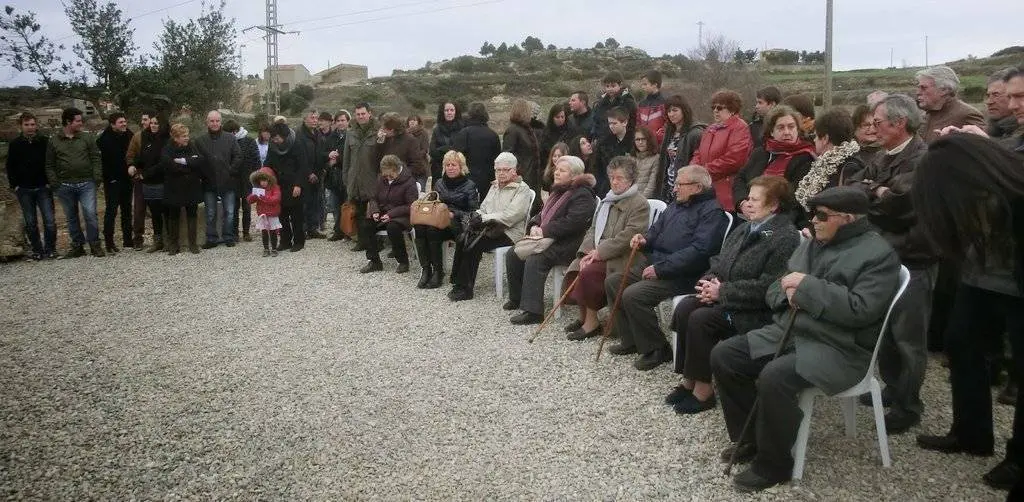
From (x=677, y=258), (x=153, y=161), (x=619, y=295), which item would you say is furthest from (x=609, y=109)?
(x=153, y=161)

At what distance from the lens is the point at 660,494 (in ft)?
11.0

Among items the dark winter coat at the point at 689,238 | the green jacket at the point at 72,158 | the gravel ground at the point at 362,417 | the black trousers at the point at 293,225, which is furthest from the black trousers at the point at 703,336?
the green jacket at the point at 72,158

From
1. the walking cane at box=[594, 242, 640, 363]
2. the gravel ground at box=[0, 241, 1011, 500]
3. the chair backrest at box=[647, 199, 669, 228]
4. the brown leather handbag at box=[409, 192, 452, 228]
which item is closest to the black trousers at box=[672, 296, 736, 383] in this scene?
the gravel ground at box=[0, 241, 1011, 500]

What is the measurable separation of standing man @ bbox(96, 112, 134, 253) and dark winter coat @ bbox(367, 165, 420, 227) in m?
4.04

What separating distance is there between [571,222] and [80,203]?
23.1 ft

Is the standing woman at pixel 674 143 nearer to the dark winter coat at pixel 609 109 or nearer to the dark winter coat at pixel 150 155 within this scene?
the dark winter coat at pixel 609 109

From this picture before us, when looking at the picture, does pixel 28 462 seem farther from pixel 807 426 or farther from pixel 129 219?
pixel 129 219

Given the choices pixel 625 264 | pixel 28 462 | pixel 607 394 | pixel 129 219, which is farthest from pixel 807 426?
pixel 129 219

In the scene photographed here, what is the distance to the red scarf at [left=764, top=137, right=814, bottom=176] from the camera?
5.29m

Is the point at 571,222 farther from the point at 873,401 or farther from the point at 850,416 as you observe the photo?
the point at 873,401

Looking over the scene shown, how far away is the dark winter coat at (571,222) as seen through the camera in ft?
21.2

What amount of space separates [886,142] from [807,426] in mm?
1858

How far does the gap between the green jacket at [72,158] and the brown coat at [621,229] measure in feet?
24.0

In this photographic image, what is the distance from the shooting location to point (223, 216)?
10.6 metres
